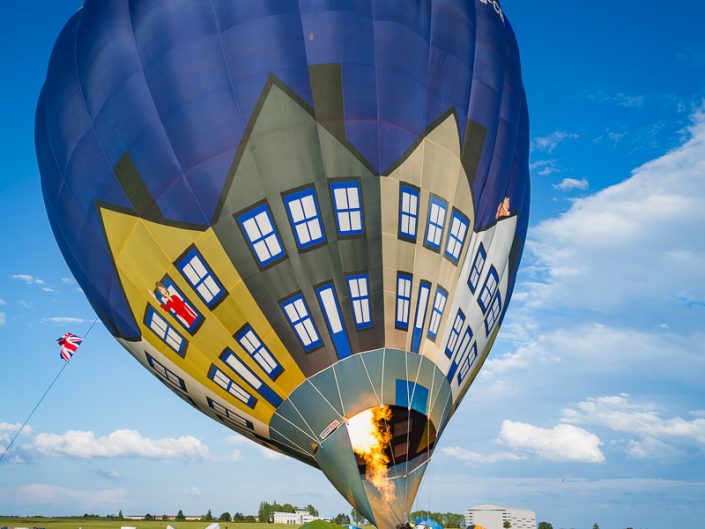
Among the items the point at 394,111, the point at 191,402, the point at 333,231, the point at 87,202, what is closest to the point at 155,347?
the point at 191,402

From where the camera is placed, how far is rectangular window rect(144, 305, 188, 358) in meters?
11.4

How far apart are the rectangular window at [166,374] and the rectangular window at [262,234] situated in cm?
352

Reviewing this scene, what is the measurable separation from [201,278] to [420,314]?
12.6 ft

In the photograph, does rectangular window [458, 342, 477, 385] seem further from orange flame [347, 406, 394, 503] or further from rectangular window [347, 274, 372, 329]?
rectangular window [347, 274, 372, 329]

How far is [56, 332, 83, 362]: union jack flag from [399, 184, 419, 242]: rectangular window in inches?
388

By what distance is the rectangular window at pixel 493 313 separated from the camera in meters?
13.4

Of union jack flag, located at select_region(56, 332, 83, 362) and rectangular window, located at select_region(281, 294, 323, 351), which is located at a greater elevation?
union jack flag, located at select_region(56, 332, 83, 362)

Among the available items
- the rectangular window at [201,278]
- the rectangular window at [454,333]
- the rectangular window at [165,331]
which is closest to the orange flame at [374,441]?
the rectangular window at [454,333]

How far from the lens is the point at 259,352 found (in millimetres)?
10617

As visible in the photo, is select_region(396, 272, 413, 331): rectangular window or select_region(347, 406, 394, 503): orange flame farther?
select_region(396, 272, 413, 331): rectangular window

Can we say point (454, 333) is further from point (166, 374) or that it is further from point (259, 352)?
point (166, 374)

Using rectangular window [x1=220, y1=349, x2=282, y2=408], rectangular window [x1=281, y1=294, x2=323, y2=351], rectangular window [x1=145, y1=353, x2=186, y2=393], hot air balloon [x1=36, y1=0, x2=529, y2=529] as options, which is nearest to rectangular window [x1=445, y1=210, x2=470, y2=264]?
hot air balloon [x1=36, y1=0, x2=529, y2=529]

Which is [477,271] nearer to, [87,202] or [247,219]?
[247,219]

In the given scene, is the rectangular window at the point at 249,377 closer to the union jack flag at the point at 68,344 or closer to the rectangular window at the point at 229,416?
the rectangular window at the point at 229,416
